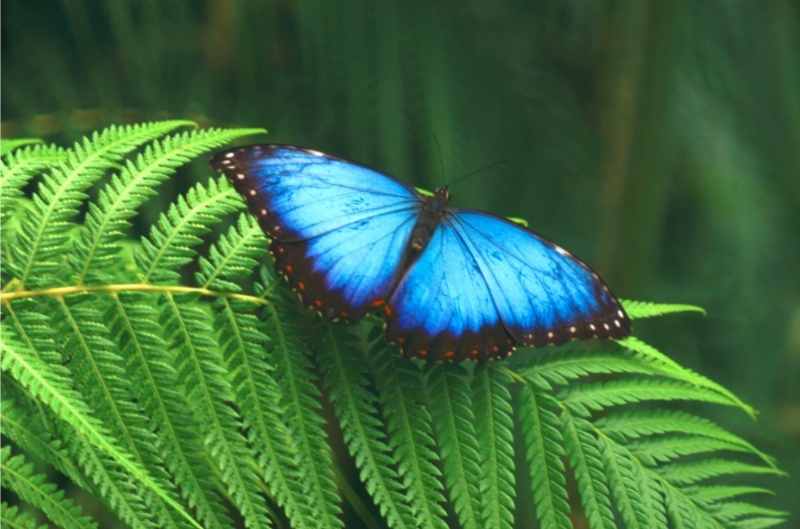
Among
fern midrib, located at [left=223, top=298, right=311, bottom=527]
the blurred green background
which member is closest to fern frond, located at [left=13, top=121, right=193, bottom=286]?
fern midrib, located at [left=223, top=298, right=311, bottom=527]

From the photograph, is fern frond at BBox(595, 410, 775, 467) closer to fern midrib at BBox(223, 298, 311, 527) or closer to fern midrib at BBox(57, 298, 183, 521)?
fern midrib at BBox(223, 298, 311, 527)

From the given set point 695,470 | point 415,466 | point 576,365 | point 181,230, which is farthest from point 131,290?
point 695,470

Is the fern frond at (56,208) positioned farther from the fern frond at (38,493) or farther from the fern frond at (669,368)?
the fern frond at (669,368)

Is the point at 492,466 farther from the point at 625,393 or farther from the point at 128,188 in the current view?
the point at 128,188

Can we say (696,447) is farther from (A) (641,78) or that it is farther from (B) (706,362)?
(B) (706,362)

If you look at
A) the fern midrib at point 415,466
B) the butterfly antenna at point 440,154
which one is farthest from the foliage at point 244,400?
the butterfly antenna at point 440,154

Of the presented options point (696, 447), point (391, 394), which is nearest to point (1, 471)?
point (391, 394)

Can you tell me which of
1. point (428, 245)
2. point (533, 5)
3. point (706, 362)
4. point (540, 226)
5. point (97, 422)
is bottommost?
point (706, 362)
